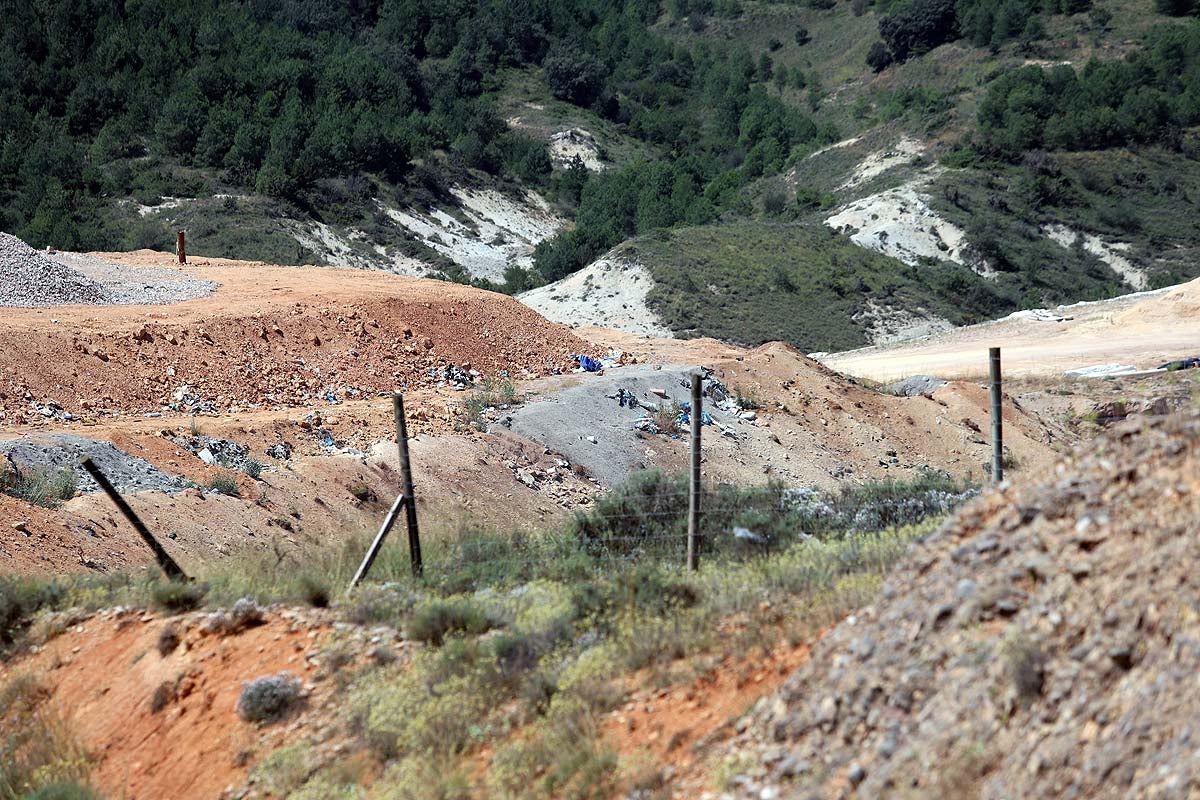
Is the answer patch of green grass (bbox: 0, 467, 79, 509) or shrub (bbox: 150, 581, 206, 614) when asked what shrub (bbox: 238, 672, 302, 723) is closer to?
shrub (bbox: 150, 581, 206, 614)

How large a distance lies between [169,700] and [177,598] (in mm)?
1188

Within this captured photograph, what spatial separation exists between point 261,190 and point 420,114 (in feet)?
68.1

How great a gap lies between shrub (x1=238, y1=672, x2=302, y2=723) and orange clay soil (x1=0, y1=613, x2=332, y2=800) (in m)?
0.08

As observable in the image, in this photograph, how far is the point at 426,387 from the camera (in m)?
25.7

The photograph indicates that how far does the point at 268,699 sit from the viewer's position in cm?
864

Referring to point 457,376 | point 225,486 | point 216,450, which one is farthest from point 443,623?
point 457,376

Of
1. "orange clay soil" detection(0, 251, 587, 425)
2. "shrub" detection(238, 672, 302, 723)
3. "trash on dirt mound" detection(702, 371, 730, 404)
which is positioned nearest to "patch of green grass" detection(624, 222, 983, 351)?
"orange clay soil" detection(0, 251, 587, 425)

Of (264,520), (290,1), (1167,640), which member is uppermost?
(290,1)

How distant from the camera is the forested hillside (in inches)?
2291

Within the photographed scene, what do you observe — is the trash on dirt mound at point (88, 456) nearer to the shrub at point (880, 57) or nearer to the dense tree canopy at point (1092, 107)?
the dense tree canopy at point (1092, 107)

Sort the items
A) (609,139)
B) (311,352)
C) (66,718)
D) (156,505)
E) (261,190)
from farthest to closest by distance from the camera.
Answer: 1. (609,139)
2. (261,190)
3. (311,352)
4. (156,505)
5. (66,718)

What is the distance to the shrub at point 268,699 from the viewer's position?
862 cm

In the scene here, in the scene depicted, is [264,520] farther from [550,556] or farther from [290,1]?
[290,1]

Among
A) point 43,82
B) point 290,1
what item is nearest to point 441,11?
point 290,1
